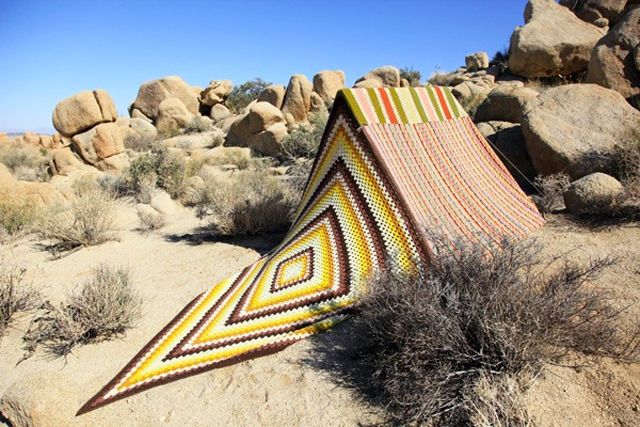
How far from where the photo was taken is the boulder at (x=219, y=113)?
21889 mm

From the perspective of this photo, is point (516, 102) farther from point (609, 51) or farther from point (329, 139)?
point (329, 139)

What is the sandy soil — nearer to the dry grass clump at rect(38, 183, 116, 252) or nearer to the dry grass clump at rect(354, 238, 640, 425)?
the dry grass clump at rect(354, 238, 640, 425)

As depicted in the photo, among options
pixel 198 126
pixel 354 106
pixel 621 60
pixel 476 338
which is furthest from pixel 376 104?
pixel 198 126

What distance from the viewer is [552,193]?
5066 millimetres

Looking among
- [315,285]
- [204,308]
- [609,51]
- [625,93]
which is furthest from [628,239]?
[609,51]

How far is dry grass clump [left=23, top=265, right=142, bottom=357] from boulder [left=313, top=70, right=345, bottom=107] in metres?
14.4

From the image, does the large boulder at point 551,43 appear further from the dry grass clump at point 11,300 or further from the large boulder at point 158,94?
the large boulder at point 158,94

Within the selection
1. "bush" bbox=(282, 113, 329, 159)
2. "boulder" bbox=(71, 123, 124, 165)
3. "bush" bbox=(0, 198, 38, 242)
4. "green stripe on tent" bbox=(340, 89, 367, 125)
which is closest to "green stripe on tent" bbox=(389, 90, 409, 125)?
"green stripe on tent" bbox=(340, 89, 367, 125)

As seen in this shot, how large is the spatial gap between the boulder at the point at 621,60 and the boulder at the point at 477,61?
13396 millimetres

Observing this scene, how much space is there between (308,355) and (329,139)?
239 centimetres

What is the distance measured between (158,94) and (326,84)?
948 centimetres

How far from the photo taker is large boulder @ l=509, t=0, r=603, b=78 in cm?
1205

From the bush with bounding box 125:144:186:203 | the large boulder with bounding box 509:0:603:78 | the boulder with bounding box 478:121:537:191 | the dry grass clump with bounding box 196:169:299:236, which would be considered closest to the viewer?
the dry grass clump with bounding box 196:169:299:236

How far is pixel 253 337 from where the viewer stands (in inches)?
130
